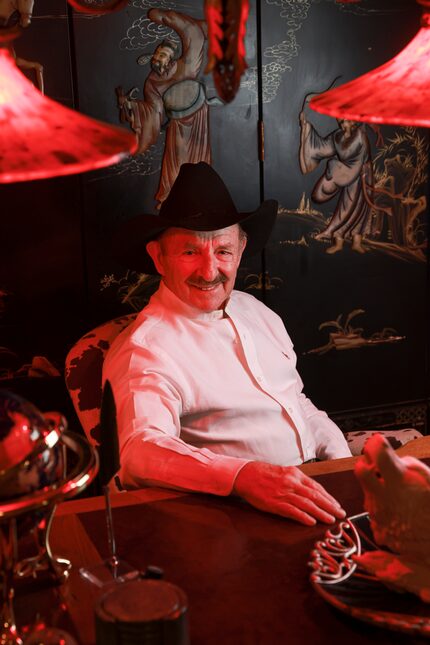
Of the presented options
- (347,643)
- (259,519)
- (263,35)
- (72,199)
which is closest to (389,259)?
(263,35)

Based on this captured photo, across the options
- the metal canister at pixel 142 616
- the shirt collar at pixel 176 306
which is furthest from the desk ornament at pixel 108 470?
the shirt collar at pixel 176 306

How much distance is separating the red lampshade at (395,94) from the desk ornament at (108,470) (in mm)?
610

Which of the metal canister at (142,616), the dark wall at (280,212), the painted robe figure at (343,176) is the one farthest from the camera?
the painted robe figure at (343,176)

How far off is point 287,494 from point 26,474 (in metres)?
0.74

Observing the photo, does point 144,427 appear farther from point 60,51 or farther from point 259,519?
point 60,51

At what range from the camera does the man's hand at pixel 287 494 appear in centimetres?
182

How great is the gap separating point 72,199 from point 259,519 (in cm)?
183

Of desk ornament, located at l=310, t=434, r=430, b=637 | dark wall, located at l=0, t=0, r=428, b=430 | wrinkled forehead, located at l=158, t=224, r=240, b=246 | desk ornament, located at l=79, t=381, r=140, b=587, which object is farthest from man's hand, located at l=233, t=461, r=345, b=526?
dark wall, located at l=0, t=0, r=428, b=430

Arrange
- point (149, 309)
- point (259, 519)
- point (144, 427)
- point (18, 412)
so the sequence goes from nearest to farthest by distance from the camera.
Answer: point (18, 412)
point (259, 519)
point (144, 427)
point (149, 309)

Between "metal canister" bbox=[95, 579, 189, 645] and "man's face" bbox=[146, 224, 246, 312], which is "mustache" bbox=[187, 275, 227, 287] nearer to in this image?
"man's face" bbox=[146, 224, 246, 312]

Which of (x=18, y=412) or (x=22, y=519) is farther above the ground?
(x=18, y=412)

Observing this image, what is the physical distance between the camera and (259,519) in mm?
1853

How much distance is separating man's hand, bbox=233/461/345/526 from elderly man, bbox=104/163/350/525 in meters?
0.45

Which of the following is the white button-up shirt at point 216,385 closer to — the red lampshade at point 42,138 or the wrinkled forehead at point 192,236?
Result: the wrinkled forehead at point 192,236
